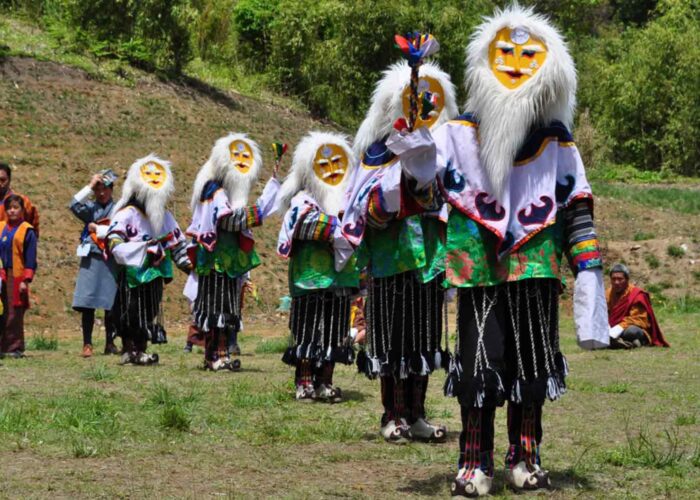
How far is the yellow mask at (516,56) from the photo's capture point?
18.7 feet

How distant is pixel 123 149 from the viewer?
25.2 metres

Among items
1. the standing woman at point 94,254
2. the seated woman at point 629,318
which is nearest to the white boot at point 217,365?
the standing woman at point 94,254

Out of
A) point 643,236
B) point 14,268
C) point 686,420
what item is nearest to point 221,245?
point 14,268

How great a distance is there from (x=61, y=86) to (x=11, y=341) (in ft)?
48.8

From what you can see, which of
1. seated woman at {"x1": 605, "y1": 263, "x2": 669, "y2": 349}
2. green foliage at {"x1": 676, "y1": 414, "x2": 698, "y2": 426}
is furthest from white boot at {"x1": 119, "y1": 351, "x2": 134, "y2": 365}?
green foliage at {"x1": 676, "y1": 414, "x2": 698, "y2": 426}

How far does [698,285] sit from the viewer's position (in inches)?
843

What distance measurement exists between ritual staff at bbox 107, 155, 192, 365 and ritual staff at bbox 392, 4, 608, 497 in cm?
683

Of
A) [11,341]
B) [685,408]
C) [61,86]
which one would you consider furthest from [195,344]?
[61,86]

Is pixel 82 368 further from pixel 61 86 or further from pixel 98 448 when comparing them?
pixel 61 86

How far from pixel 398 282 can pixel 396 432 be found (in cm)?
96

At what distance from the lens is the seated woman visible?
570 inches

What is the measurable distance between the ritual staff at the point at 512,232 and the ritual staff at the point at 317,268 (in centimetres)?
342

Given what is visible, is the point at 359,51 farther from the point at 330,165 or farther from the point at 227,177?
the point at 330,165

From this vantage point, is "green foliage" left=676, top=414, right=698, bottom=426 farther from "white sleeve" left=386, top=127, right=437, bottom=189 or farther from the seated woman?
the seated woman
